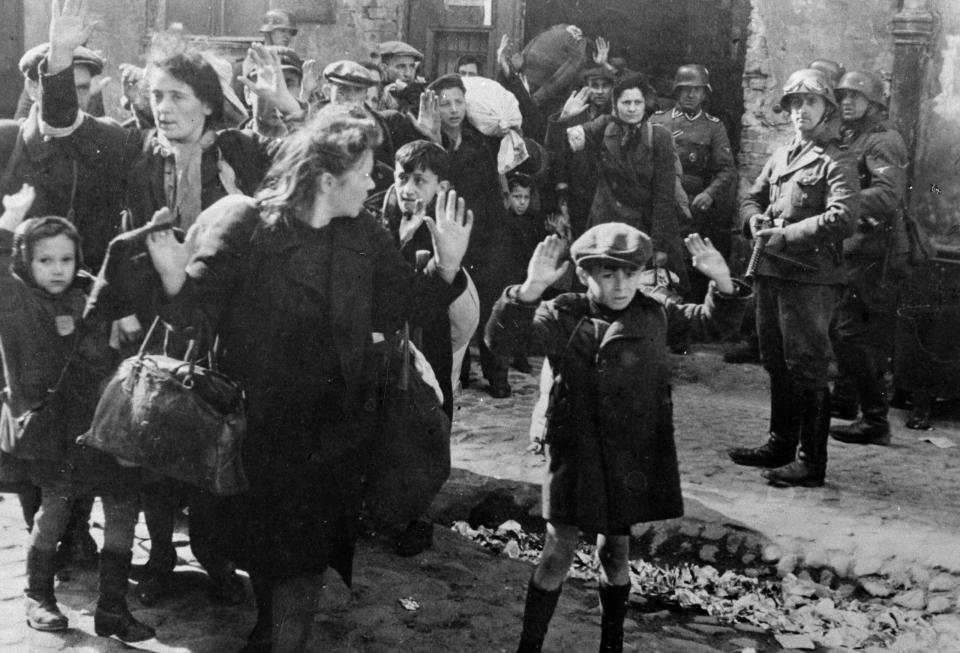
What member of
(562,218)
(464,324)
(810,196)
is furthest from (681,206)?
(464,324)

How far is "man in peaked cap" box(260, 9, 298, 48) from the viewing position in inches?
422

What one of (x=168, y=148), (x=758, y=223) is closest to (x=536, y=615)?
(x=168, y=148)

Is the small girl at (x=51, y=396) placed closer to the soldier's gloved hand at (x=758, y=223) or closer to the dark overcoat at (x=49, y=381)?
the dark overcoat at (x=49, y=381)

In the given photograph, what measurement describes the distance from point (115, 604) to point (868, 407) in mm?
5022

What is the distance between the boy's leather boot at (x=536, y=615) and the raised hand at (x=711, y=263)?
1.26m

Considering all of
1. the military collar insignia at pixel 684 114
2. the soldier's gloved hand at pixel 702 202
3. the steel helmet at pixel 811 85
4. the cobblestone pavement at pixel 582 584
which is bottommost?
the cobblestone pavement at pixel 582 584

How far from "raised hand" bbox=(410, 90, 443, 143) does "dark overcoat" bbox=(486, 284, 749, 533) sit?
3.09 metres

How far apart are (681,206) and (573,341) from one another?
4.44 meters

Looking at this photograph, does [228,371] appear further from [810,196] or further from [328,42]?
[328,42]

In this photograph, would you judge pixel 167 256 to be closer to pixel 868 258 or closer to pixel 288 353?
pixel 288 353

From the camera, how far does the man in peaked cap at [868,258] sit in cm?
736

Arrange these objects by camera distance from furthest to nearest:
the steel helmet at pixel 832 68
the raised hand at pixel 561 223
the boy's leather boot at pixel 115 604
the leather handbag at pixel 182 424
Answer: the steel helmet at pixel 832 68 < the raised hand at pixel 561 223 < the boy's leather boot at pixel 115 604 < the leather handbag at pixel 182 424

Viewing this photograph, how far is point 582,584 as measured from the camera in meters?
5.45

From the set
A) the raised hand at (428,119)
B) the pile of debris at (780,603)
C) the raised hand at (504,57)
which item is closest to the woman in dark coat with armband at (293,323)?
the pile of debris at (780,603)
